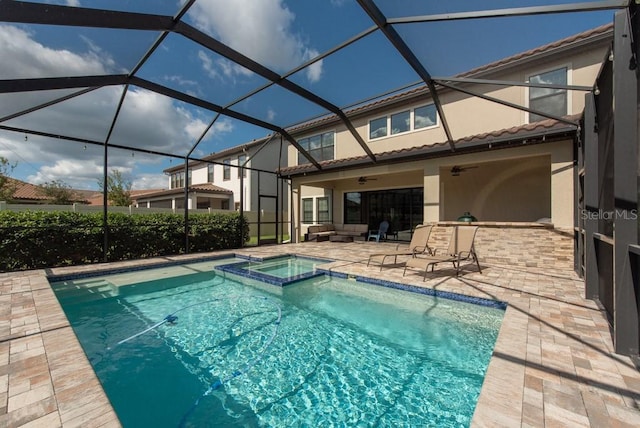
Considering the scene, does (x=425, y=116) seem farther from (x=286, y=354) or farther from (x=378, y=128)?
(x=286, y=354)

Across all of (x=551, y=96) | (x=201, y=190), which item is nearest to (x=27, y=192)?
(x=201, y=190)

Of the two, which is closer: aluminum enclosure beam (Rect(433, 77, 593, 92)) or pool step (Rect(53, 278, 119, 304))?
aluminum enclosure beam (Rect(433, 77, 593, 92))

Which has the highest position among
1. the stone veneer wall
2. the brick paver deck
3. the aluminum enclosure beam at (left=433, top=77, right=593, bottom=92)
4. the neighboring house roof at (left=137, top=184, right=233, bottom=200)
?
the aluminum enclosure beam at (left=433, top=77, right=593, bottom=92)

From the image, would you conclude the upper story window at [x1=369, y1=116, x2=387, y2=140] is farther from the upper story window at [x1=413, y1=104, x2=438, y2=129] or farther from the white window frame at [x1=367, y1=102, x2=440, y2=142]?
the upper story window at [x1=413, y1=104, x2=438, y2=129]

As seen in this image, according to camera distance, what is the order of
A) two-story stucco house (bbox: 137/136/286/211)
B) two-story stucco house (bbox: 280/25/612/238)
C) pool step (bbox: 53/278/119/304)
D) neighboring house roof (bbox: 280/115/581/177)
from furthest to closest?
two-story stucco house (bbox: 137/136/286/211) → two-story stucco house (bbox: 280/25/612/238) → neighboring house roof (bbox: 280/115/581/177) → pool step (bbox: 53/278/119/304)

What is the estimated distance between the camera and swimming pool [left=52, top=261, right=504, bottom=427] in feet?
9.02

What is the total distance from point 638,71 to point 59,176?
133ft

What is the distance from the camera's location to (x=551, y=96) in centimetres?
852

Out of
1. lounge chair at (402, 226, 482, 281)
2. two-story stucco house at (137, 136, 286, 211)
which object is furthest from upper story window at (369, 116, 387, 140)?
two-story stucco house at (137, 136, 286, 211)

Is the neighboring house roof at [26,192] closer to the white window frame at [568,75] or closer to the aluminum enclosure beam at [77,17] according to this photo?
the aluminum enclosure beam at [77,17]

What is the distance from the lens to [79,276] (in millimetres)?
7043

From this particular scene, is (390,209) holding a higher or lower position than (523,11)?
lower

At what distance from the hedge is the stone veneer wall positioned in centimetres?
968

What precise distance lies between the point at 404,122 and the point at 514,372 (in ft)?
35.7
